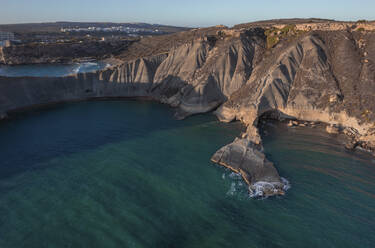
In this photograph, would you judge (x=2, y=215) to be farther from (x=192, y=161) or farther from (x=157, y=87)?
(x=157, y=87)

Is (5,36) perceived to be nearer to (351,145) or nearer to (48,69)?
(48,69)

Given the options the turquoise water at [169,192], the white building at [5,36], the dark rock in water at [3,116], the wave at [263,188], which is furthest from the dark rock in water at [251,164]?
the white building at [5,36]

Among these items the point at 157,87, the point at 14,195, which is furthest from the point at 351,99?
the point at 14,195

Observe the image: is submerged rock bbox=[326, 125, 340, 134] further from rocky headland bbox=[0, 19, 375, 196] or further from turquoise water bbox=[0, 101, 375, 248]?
turquoise water bbox=[0, 101, 375, 248]

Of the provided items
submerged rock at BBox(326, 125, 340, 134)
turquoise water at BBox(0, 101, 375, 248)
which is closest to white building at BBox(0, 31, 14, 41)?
turquoise water at BBox(0, 101, 375, 248)

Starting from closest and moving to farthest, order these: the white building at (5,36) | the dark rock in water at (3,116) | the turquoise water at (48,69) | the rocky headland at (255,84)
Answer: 1. the rocky headland at (255,84)
2. the dark rock in water at (3,116)
3. the turquoise water at (48,69)
4. the white building at (5,36)

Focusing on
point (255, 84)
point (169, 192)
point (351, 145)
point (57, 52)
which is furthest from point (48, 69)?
point (351, 145)

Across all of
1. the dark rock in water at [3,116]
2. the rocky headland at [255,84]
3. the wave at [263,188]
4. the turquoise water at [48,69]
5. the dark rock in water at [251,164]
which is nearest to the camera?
the wave at [263,188]

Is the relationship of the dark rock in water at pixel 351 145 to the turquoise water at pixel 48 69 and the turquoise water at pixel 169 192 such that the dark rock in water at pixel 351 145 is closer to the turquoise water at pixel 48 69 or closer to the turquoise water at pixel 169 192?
the turquoise water at pixel 169 192
